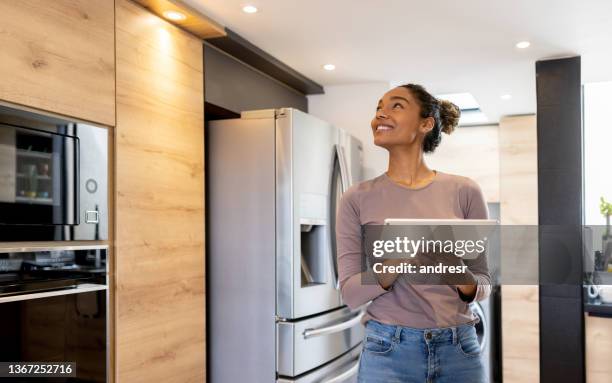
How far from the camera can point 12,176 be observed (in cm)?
159

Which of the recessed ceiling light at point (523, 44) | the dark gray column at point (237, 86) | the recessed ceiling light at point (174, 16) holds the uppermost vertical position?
the recessed ceiling light at point (523, 44)

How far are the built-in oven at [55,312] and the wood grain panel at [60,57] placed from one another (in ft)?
1.43

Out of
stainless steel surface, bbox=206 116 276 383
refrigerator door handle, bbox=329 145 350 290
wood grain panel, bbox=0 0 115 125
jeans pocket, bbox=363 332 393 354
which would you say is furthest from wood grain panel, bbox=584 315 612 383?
wood grain panel, bbox=0 0 115 125

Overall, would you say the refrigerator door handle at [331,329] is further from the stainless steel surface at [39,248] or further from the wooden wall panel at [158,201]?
the stainless steel surface at [39,248]

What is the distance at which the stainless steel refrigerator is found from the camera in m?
2.54

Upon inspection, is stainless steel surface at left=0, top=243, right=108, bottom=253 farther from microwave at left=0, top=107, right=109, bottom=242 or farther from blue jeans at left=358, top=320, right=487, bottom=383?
blue jeans at left=358, top=320, right=487, bottom=383

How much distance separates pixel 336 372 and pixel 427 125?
6.04 feet

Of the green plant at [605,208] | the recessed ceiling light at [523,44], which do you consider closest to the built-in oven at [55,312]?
the recessed ceiling light at [523,44]

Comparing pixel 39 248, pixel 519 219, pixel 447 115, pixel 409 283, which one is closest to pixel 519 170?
pixel 519 219

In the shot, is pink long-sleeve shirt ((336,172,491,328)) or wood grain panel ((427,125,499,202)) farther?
wood grain panel ((427,125,499,202))

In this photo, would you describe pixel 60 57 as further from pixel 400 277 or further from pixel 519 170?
pixel 519 170

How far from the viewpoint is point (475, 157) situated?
4.82 meters

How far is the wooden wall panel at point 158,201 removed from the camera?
200 centimetres

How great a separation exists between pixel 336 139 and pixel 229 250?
32.4 inches
